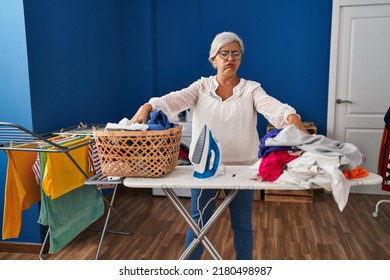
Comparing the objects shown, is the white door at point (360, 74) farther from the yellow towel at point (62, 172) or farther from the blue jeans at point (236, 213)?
the yellow towel at point (62, 172)

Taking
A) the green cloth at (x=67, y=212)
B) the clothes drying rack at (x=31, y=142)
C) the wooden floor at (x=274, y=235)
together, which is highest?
the clothes drying rack at (x=31, y=142)

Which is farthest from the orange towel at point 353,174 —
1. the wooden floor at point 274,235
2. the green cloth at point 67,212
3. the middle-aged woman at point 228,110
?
the green cloth at point 67,212

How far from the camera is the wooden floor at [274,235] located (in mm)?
2621

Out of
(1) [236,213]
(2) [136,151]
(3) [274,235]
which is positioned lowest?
(3) [274,235]

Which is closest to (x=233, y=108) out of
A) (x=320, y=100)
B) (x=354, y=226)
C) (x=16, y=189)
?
(x=16, y=189)

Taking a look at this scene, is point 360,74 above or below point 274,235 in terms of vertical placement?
above

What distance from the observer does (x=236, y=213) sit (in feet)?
6.13

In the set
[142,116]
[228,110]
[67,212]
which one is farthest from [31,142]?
[228,110]

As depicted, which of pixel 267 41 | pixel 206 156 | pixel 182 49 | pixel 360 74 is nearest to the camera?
pixel 206 156

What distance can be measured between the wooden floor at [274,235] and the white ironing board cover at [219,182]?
118cm

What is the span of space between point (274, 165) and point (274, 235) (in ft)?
5.52

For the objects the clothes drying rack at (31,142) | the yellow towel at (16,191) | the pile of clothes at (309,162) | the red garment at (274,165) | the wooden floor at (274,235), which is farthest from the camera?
the wooden floor at (274,235)

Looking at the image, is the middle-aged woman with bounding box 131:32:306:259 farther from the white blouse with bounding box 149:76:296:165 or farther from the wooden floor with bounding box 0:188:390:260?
the wooden floor with bounding box 0:188:390:260

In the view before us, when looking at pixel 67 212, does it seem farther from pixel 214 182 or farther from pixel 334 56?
pixel 334 56
